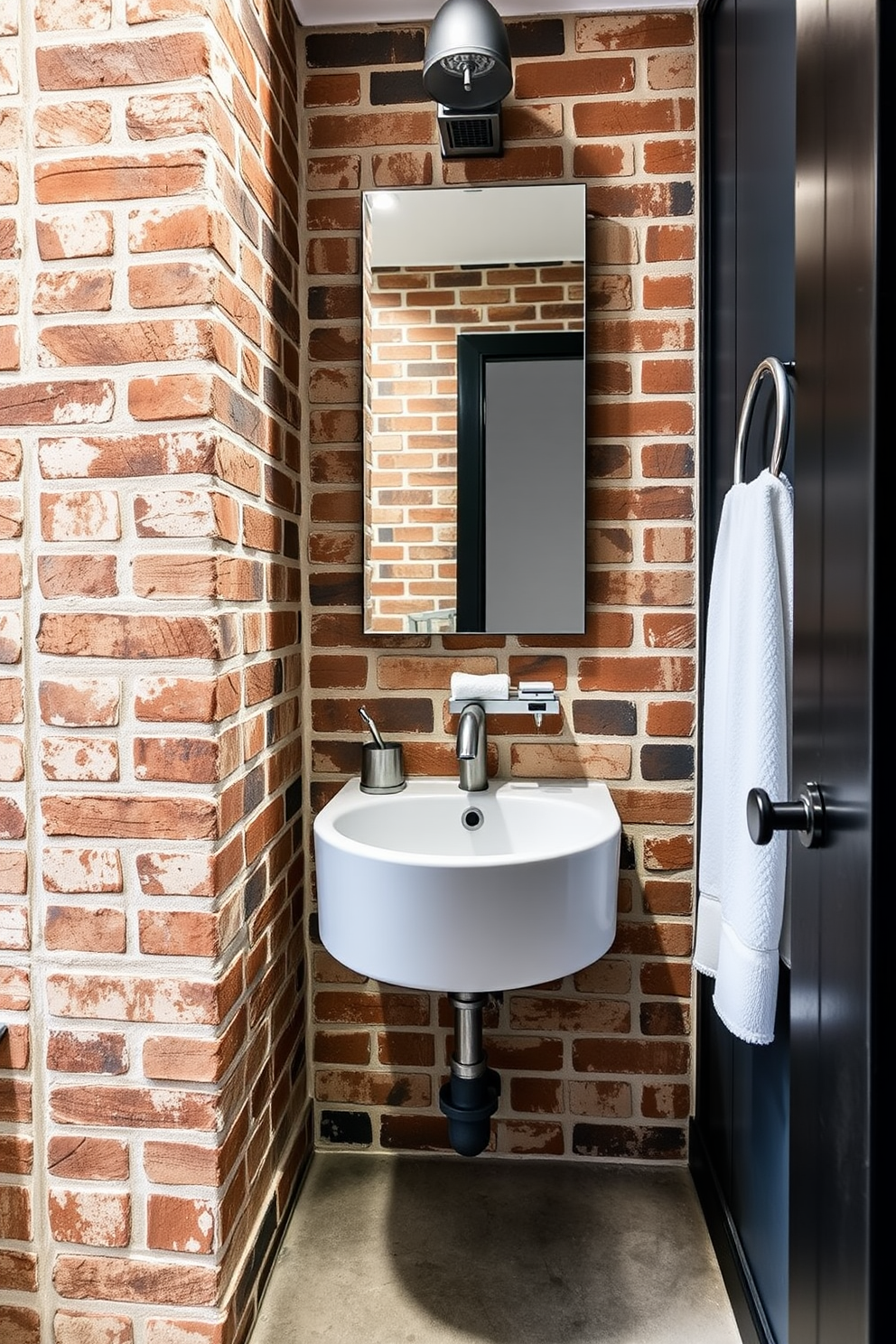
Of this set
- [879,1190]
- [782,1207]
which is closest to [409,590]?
[782,1207]

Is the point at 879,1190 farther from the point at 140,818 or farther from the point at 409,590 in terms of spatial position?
the point at 409,590

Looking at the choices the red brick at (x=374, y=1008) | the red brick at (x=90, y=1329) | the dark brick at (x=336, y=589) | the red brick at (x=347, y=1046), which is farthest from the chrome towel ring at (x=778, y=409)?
the red brick at (x=90, y=1329)

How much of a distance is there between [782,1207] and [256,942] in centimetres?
80

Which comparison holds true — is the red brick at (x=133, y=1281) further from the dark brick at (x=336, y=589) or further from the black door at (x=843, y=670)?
the dark brick at (x=336, y=589)

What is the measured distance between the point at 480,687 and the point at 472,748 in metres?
0.11

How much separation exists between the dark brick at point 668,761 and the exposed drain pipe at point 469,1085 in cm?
52

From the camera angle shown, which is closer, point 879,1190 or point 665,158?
point 879,1190

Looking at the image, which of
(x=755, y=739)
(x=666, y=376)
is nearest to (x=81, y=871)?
(x=755, y=739)

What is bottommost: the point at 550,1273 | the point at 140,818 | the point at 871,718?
the point at 550,1273

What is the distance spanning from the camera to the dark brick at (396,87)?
1.64 metres

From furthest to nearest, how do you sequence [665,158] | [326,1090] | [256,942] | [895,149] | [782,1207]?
1. [326,1090]
2. [665,158]
3. [256,942]
4. [782,1207]
5. [895,149]

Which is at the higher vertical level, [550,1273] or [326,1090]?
[326,1090]

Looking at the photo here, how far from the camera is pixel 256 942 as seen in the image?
1.37 meters

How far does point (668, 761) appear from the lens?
1659 millimetres
